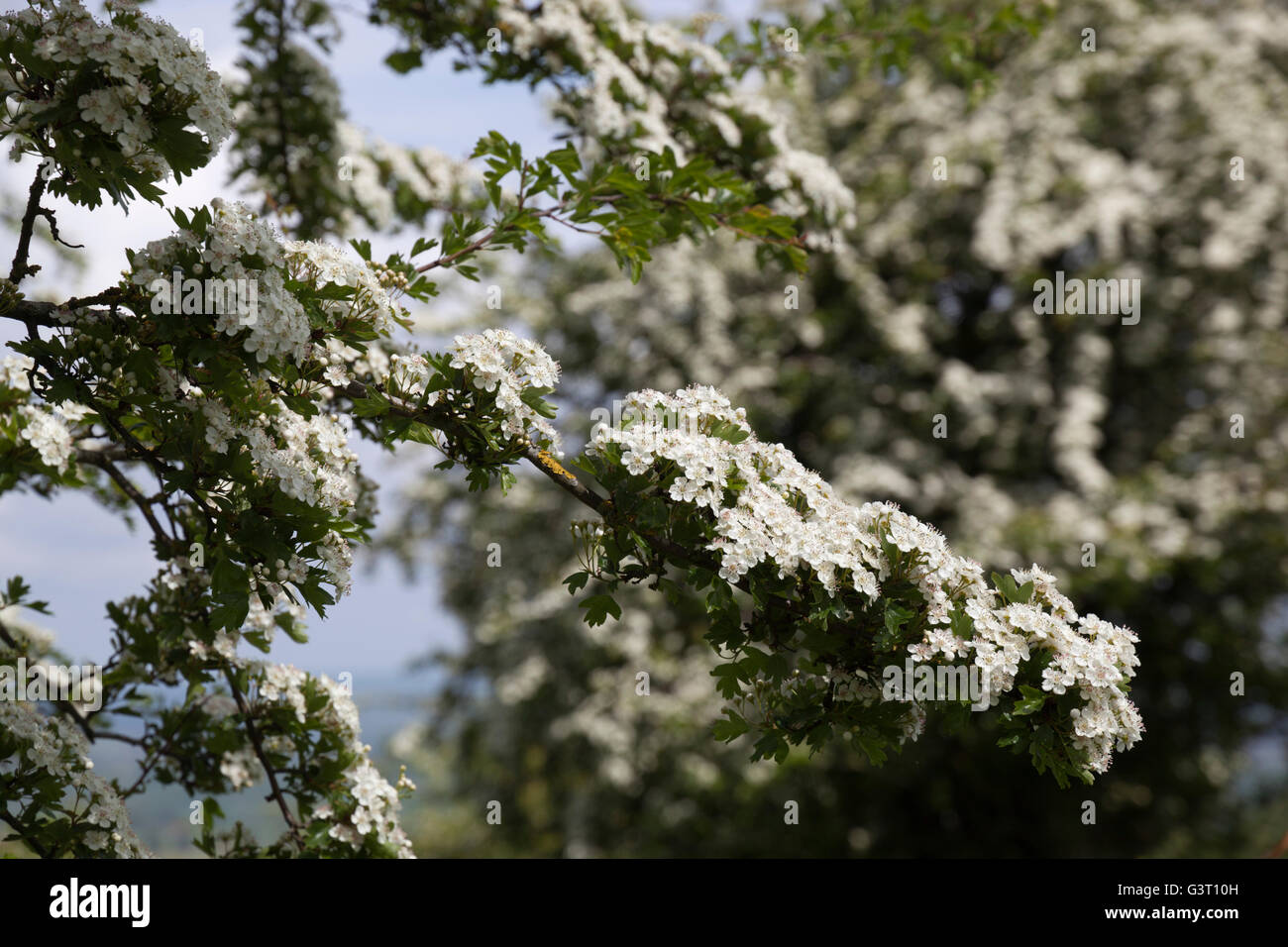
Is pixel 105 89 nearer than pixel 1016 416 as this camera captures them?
Yes

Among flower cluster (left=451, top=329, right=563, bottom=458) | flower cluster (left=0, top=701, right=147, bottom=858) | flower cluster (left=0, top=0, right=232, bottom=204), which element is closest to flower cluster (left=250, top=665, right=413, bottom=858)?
flower cluster (left=0, top=701, right=147, bottom=858)

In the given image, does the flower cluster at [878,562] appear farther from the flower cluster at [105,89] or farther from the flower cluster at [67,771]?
the flower cluster at [67,771]

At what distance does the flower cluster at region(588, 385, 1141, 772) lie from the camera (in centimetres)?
229

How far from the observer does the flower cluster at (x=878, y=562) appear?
229 centimetres

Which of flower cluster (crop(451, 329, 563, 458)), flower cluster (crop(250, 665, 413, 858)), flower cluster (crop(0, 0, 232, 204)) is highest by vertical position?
flower cluster (crop(0, 0, 232, 204))

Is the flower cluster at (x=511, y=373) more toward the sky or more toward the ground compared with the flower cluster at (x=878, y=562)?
more toward the sky

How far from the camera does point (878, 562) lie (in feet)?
7.80

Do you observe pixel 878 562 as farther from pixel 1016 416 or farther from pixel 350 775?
pixel 1016 416

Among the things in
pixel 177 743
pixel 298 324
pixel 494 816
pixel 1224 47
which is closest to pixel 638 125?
pixel 298 324

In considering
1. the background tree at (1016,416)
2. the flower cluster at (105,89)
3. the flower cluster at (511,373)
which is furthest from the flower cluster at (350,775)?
the background tree at (1016,416)

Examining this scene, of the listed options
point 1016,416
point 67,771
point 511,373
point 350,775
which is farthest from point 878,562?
point 1016,416

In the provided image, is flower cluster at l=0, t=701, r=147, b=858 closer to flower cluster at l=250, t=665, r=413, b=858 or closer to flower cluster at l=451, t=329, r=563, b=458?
flower cluster at l=250, t=665, r=413, b=858

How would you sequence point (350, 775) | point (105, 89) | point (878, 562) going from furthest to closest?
1. point (350, 775)
2. point (878, 562)
3. point (105, 89)

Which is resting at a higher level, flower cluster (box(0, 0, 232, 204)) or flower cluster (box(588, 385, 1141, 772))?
flower cluster (box(0, 0, 232, 204))
